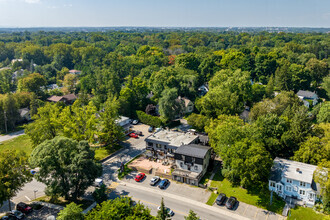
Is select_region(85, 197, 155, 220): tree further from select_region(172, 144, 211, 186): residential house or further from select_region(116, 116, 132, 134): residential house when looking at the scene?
select_region(116, 116, 132, 134): residential house

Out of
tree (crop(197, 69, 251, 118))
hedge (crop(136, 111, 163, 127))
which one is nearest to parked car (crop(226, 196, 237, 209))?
tree (crop(197, 69, 251, 118))

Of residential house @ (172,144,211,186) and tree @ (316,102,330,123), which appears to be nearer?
residential house @ (172,144,211,186)

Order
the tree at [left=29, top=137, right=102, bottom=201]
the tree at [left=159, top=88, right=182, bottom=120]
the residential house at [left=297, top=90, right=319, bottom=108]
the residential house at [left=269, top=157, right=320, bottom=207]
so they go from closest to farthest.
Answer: the tree at [left=29, top=137, right=102, bottom=201]
the residential house at [left=269, top=157, right=320, bottom=207]
the tree at [left=159, top=88, right=182, bottom=120]
the residential house at [left=297, top=90, right=319, bottom=108]

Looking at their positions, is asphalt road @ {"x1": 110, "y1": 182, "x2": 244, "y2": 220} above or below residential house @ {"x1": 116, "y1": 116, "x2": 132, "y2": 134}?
below

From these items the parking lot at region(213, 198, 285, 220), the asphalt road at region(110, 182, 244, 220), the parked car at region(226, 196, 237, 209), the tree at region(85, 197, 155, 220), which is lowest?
the asphalt road at region(110, 182, 244, 220)

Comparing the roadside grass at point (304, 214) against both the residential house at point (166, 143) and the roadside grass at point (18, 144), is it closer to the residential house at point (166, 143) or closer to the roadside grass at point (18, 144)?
the residential house at point (166, 143)

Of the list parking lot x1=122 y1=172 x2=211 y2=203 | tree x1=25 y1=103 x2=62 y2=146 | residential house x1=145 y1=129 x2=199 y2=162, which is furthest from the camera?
residential house x1=145 y1=129 x2=199 y2=162

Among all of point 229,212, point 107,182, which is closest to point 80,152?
point 107,182

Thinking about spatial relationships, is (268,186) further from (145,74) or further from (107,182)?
(145,74)
